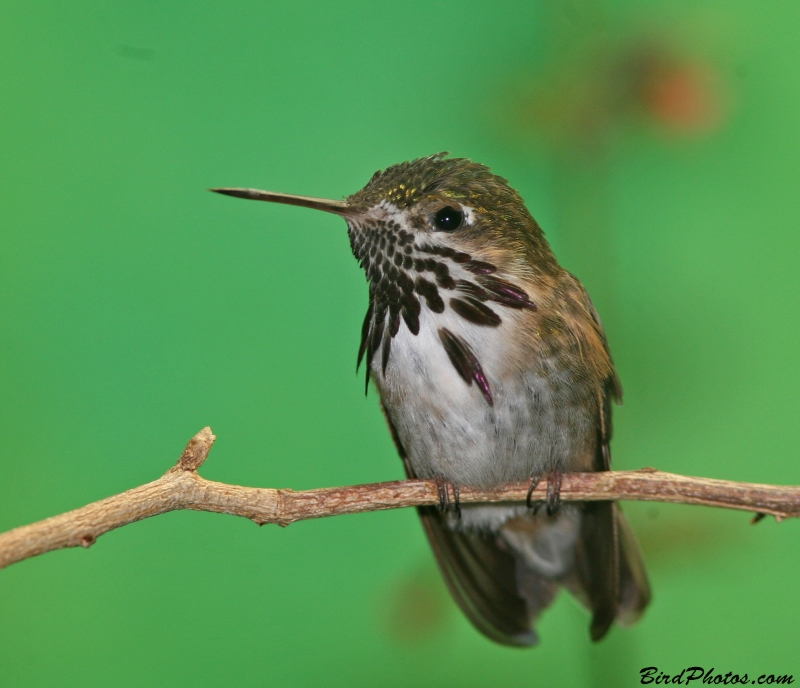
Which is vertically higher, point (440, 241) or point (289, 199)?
point (289, 199)

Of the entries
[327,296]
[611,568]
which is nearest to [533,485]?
[611,568]

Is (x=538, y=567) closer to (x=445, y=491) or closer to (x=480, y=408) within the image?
(x=445, y=491)

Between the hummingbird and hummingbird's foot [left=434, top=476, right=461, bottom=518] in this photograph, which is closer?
the hummingbird

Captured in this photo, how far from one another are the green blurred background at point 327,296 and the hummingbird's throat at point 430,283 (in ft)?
4.06

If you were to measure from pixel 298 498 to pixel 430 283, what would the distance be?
27.6 inches

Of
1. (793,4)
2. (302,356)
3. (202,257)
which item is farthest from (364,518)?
(793,4)

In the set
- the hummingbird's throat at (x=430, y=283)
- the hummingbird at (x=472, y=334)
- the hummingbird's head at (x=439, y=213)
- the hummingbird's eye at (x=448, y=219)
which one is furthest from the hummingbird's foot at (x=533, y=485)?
the hummingbird's eye at (x=448, y=219)

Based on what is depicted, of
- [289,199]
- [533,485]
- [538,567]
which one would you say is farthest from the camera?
[538,567]

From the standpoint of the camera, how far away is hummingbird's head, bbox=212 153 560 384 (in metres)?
2.04

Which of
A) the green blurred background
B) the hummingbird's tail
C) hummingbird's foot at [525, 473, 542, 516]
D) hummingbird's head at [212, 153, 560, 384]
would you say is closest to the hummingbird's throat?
hummingbird's head at [212, 153, 560, 384]

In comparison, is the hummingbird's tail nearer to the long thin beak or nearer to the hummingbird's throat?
the hummingbird's throat

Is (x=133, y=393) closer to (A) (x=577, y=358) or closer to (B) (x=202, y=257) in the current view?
(B) (x=202, y=257)

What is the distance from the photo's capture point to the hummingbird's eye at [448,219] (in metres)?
2.05

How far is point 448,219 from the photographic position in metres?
2.06
